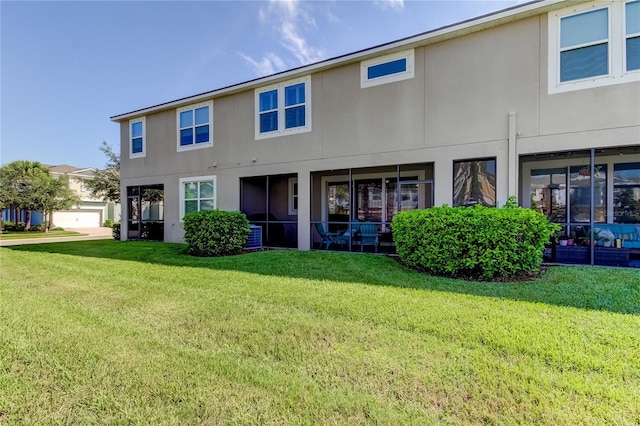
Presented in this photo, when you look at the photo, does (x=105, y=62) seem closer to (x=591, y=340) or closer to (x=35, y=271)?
(x=35, y=271)

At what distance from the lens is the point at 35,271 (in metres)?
8.05

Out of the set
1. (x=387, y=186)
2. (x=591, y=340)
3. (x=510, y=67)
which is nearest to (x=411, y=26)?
(x=510, y=67)

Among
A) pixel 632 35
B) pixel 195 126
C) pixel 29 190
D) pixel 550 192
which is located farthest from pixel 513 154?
pixel 29 190

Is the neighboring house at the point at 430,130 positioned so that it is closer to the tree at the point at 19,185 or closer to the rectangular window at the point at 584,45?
the rectangular window at the point at 584,45

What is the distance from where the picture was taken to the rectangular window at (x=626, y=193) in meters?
9.82

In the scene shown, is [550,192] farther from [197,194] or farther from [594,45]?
[197,194]

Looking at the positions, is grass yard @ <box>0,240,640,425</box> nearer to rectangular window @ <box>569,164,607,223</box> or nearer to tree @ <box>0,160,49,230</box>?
rectangular window @ <box>569,164,607,223</box>

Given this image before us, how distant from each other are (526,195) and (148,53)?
676 inches

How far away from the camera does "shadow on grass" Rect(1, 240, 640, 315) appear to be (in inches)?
203

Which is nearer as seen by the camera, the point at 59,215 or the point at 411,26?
the point at 411,26

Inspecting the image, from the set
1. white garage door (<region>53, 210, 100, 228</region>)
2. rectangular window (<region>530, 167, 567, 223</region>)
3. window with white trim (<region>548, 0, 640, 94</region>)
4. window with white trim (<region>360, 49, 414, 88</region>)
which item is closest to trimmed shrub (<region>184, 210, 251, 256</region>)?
window with white trim (<region>360, 49, 414, 88</region>)

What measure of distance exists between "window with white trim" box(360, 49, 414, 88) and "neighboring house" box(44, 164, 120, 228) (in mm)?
30475

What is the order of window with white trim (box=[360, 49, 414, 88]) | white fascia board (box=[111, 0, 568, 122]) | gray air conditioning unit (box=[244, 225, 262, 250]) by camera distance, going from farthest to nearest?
gray air conditioning unit (box=[244, 225, 262, 250]), window with white trim (box=[360, 49, 414, 88]), white fascia board (box=[111, 0, 568, 122])

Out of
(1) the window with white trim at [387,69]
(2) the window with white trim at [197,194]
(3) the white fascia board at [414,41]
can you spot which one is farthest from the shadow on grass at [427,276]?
(3) the white fascia board at [414,41]
